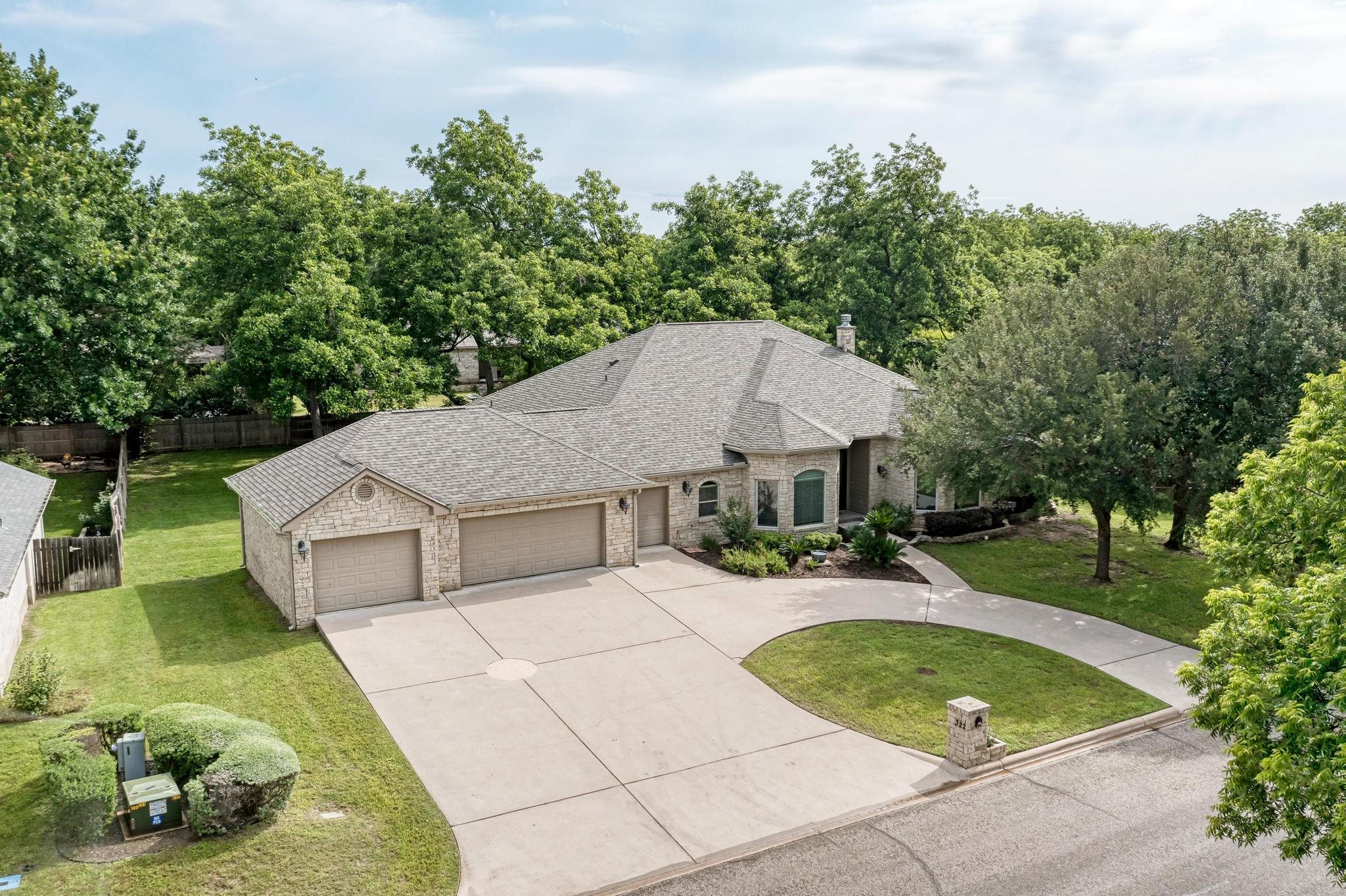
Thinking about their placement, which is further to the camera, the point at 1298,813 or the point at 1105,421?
the point at 1105,421

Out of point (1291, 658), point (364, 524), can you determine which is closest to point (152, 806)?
point (364, 524)

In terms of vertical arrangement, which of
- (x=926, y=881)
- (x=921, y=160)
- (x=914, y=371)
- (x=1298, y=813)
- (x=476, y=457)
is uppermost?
(x=921, y=160)

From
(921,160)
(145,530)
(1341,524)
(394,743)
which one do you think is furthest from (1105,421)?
(145,530)

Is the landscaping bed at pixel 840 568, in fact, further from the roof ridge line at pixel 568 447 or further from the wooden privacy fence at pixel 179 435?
the wooden privacy fence at pixel 179 435

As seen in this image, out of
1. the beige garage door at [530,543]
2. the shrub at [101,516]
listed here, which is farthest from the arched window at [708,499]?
the shrub at [101,516]

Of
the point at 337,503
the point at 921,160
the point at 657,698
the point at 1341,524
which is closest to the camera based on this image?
the point at 1341,524

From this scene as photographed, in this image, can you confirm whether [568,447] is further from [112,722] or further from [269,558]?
[112,722]

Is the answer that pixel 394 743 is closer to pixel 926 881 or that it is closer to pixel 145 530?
pixel 926 881
